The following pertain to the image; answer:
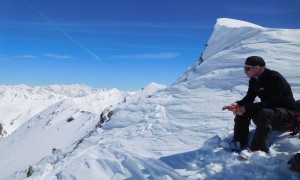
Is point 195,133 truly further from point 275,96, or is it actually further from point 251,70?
point 275,96

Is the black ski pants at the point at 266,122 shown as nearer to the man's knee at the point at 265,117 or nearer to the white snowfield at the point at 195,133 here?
the man's knee at the point at 265,117

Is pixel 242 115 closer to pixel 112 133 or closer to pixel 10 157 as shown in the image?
pixel 112 133

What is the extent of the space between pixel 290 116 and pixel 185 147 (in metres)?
3.72

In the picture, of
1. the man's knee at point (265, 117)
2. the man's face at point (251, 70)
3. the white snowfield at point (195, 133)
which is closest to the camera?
the man's knee at point (265, 117)

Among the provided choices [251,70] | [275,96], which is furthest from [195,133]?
[275,96]

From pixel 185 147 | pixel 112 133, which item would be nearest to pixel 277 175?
pixel 185 147

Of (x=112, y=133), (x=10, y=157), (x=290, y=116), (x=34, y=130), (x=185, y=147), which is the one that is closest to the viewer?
(x=290, y=116)

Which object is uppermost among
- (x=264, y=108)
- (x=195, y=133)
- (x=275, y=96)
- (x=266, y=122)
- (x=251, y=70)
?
(x=251, y=70)

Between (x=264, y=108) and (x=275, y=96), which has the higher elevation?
(x=275, y=96)

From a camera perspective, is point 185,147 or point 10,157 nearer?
point 185,147

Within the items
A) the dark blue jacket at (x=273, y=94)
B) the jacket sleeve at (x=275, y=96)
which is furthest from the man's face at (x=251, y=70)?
the jacket sleeve at (x=275, y=96)

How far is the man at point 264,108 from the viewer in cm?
697

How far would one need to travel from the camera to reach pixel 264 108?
7148 millimetres

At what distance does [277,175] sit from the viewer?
6457mm
